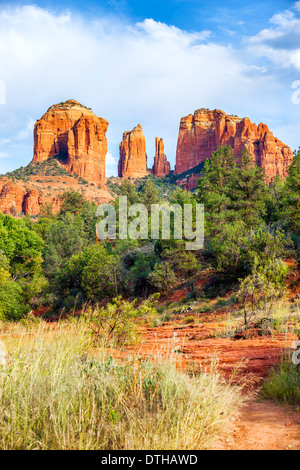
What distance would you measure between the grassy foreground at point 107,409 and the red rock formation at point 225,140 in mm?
91486

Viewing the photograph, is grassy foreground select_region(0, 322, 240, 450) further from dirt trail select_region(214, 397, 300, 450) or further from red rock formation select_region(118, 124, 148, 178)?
red rock formation select_region(118, 124, 148, 178)

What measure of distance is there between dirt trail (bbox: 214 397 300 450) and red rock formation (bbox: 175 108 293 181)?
9094cm

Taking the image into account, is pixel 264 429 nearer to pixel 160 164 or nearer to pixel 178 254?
pixel 178 254

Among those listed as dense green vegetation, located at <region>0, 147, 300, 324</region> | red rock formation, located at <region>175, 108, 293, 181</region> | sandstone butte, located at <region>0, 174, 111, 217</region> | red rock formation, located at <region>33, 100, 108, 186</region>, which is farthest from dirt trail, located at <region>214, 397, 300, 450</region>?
red rock formation, located at <region>33, 100, 108, 186</region>

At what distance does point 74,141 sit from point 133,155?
30924 millimetres

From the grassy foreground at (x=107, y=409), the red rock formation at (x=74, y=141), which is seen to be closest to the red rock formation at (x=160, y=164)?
the red rock formation at (x=74, y=141)

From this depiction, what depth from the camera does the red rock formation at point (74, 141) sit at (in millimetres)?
95850

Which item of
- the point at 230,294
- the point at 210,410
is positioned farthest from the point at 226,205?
the point at 210,410

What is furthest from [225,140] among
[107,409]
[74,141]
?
[107,409]

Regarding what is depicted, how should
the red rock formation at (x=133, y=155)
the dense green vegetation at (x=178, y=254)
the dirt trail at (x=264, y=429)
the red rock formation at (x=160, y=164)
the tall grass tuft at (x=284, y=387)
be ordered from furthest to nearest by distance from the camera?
the red rock formation at (x=160, y=164) → the red rock formation at (x=133, y=155) → the dense green vegetation at (x=178, y=254) → the tall grass tuft at (x=284, y=387) → the dirt trail at (x=264, y=429)

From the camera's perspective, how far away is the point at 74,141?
97.4 metres

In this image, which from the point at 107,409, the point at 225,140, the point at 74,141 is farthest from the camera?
the point at 225,140

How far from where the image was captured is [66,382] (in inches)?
122

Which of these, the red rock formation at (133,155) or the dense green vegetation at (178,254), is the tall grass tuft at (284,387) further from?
the red rock formation at (133,155)
